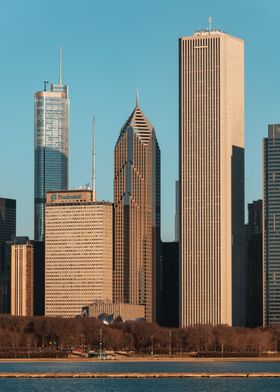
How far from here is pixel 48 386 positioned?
18012cm

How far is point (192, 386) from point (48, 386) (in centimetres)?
1595

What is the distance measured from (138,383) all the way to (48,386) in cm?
1115

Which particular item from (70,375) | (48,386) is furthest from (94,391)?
(70,375)

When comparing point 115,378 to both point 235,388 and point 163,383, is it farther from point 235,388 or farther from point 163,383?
point 235,388

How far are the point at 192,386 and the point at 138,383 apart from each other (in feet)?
27.5

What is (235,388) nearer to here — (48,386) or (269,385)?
(269,385)

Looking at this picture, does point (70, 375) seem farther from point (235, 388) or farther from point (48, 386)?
point (235, 388)

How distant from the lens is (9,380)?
635ft

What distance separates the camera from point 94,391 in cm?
17125

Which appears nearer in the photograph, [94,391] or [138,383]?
[94,391]

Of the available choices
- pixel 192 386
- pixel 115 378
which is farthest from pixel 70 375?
pixel 192 386

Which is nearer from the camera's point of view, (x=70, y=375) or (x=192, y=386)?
(x=192, y=386)

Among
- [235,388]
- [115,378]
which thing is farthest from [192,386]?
[115,378]

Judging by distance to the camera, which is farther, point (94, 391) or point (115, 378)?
point (115, 378)
